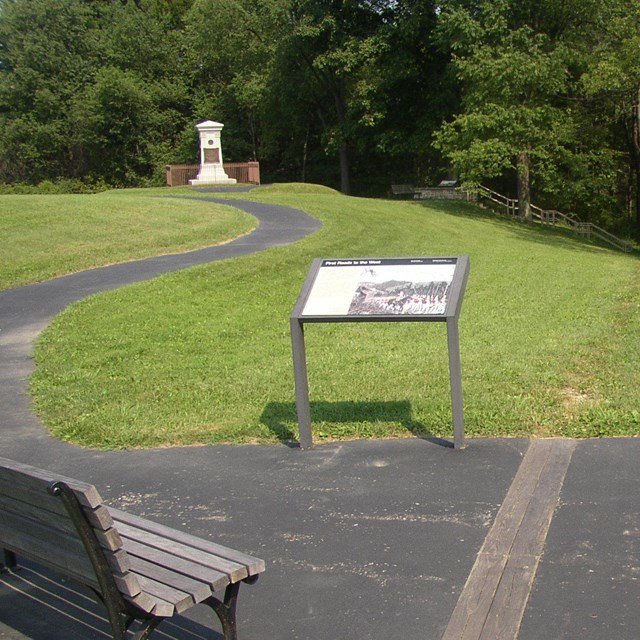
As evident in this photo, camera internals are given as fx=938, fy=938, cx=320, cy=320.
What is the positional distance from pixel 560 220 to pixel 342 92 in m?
15.1

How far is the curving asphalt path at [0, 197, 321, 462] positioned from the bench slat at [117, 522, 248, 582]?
3.06 m

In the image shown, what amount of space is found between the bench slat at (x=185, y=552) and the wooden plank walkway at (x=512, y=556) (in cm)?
96

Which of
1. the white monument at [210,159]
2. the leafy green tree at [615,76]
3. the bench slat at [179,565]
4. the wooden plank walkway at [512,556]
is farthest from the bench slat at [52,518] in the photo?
the white monument at [210,159]

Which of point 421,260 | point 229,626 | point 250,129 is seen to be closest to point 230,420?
point 421,260

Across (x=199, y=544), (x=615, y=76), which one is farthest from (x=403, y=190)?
(x=199, y=544)

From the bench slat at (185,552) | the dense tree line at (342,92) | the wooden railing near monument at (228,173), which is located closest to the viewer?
the bench slat at (185,552)

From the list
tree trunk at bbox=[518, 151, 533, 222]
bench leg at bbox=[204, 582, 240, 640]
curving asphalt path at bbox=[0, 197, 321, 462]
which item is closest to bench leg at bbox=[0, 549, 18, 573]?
bench leg at bbox=[204, 582, 240, 640]

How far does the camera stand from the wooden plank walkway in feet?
13.3

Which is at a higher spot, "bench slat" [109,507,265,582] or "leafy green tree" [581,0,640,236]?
"leafy green tree" [581,0,640,236]

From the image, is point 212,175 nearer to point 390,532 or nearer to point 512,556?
point 390,532

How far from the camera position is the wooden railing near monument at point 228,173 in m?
46.1

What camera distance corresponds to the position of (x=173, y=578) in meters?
3.66

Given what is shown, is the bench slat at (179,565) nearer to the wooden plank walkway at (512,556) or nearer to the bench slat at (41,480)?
the bench slat at (41,480)

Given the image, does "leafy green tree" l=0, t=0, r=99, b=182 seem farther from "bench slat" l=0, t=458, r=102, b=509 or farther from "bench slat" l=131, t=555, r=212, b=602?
"bench slat" l=131, t=555, r=212, b=602
